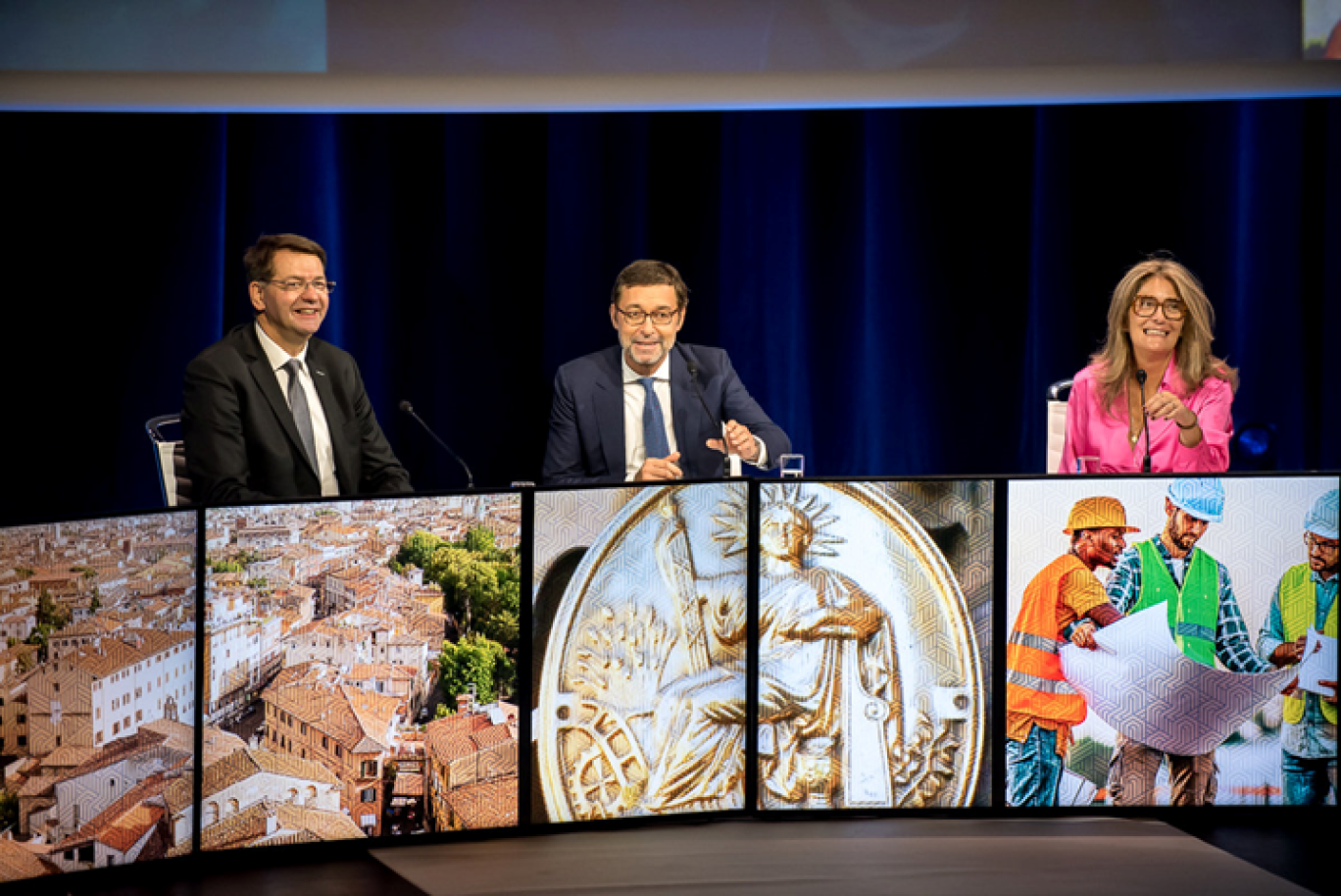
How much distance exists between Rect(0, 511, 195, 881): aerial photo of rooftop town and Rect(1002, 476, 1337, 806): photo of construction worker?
168 cm

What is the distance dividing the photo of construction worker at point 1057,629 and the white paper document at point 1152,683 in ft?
0.10

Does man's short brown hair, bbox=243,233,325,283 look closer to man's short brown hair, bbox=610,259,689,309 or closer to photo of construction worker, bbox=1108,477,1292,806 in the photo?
man's short brown hair, bbox=610,259,689,309

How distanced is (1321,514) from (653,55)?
2.59m

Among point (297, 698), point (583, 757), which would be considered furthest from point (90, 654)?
point (583, 757)

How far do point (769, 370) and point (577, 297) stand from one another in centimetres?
75

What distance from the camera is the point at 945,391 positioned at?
4.94 m

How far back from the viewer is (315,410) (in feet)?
10.7

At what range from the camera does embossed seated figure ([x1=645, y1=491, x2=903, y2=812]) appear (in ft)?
9.18

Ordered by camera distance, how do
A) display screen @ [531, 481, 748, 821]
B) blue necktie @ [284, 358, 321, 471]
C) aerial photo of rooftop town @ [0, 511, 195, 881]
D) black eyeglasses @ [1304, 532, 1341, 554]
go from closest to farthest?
aerial photo of rooftop town @ [0, 511, 195, 881]
display screen @ [531, 481, 748, 821]
black eyeglasses @ [1304, 532, 1341, 554]
blue necktie @ [284, 358, 321, 471]

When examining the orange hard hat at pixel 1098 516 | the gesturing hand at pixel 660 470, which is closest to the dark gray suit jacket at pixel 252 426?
the gesturing hand at pixel 660 470

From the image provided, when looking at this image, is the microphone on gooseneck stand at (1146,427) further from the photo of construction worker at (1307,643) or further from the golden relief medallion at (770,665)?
the golden relief medallion at (770,665)

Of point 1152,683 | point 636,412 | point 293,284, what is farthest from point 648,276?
point 1152,683

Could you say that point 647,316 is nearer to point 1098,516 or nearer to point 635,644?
point 635,644

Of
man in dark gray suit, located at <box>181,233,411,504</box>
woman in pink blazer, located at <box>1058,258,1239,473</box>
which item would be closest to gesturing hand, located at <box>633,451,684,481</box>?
man in dark gray suit, located at <box>181,233,411,504</box>
